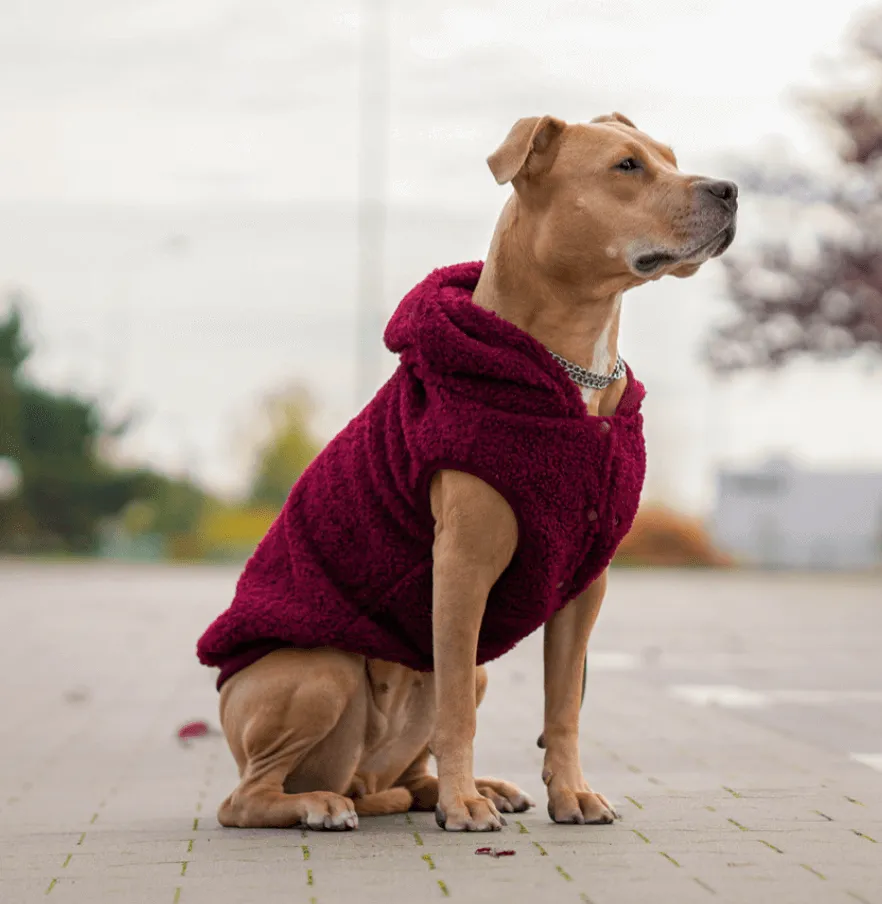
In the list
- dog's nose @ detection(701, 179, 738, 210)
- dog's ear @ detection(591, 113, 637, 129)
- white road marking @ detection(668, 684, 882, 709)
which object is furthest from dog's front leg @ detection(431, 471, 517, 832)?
white road marking @ detection(668, 684, 882, 709)

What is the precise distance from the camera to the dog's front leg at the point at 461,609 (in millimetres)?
4527

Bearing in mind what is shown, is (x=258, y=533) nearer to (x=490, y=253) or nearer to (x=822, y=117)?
(x=822, y=117)

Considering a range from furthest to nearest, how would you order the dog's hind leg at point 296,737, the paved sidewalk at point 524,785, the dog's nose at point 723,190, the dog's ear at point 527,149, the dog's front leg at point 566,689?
the dog's front leg at point 566,689 → the dog's hind leg at point 296,737 → the dog's ear at point 527,149 → the dog's nose at point 723,190 → the paved sidewalk at point 524,785

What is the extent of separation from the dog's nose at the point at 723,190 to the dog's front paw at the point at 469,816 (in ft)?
6.19

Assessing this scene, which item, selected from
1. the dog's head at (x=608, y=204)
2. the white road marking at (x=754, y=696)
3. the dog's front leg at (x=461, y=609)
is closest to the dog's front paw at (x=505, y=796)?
the dog's front leg at (x=461, y=609)

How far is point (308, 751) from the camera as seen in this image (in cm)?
489

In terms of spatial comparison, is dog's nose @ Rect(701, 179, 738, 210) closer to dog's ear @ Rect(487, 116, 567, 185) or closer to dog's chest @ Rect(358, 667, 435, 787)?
dog's ear @ Rect(487, 116, 567, 185)

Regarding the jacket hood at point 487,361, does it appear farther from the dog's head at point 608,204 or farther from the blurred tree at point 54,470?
the blurred tree at point 54,470

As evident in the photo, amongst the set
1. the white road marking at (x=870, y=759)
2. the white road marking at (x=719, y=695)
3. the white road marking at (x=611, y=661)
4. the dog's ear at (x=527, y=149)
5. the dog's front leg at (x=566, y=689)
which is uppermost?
the dog's ear at (x=527, y=149)

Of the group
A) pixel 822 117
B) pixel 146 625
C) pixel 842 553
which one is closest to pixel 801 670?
pixel 146 625

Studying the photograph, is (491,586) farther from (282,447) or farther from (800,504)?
(800,504)

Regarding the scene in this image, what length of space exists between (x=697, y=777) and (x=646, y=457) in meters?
1.83

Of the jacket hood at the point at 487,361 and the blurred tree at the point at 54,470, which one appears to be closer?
the jacket hood at the point at 487,361

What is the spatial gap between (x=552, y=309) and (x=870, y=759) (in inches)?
130
